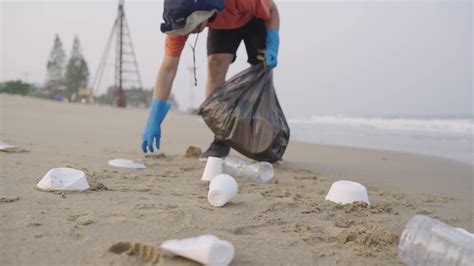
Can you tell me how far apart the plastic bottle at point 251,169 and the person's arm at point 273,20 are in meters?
1.25

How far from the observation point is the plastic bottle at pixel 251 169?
250cm

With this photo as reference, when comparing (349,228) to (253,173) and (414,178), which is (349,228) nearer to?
(253,173)

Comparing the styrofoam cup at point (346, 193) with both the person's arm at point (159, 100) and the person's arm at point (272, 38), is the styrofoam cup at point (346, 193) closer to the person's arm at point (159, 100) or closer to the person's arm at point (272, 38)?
the person's arm at point (272, 38)

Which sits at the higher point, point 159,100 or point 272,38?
point 272,38

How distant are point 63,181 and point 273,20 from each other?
222cm

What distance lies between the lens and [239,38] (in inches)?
138

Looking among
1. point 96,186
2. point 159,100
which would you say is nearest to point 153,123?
point 159,100

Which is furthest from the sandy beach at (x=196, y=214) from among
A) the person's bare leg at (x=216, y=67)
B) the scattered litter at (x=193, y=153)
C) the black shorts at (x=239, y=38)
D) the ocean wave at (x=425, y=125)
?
the ocean wave at (x=425, y=125)

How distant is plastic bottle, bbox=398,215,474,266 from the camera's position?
1.16 metres

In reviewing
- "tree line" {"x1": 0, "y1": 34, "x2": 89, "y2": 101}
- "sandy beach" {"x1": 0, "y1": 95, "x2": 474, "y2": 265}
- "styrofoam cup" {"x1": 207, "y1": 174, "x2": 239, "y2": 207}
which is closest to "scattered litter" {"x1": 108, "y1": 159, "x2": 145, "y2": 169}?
"sandy beach" {"x1": 0, "y1": 95, "x2": 474, "y2": 265}

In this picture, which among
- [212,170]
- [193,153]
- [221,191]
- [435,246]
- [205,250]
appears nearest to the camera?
[205,250]

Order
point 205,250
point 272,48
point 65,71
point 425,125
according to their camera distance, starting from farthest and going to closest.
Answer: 1. point 65,71
2. point 425,125
3. point 272,48
4. point 205,250

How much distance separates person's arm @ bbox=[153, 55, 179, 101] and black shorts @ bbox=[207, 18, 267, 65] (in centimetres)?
52

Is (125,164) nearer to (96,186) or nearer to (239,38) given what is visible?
(96,186)
